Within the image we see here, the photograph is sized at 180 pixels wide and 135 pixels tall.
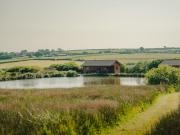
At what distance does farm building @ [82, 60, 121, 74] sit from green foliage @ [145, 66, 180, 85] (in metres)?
45.0

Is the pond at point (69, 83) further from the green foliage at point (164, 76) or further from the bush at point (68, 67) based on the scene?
the bush at point (68, 67)

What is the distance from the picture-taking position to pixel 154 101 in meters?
28.3

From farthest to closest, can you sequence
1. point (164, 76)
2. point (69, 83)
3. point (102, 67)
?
point (102, 67)
point (69, 83)
point (164, 76)

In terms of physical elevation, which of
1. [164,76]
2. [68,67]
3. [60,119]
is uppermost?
[60,119]

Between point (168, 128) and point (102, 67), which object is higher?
point (168, 128)

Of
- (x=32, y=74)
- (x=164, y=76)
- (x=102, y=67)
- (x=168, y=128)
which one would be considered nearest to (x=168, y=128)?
(x=168, y=128)

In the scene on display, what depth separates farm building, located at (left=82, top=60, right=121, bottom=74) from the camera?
9462 centimetres

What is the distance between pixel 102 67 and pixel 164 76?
48707mm

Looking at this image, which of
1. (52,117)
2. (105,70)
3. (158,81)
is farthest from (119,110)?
(105,70)

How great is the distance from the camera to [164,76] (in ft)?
156

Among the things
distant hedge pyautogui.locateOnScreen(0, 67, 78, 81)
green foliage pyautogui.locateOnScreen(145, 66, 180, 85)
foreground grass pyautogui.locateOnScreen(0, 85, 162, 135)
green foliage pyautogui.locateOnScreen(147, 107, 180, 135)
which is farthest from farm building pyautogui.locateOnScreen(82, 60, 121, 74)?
green foliage pyautogui.locateOnScreen(147, 107, 180, 135)

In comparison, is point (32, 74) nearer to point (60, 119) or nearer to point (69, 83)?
point (69, 83)

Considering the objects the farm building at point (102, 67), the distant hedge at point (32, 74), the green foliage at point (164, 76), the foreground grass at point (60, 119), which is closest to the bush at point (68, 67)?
the farm building at point (102, 67)

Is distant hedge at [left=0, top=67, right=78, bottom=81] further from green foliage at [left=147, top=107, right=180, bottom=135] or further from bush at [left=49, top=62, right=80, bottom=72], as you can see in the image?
green foliage at [left=147, top=107, right=180, bottom=135]
